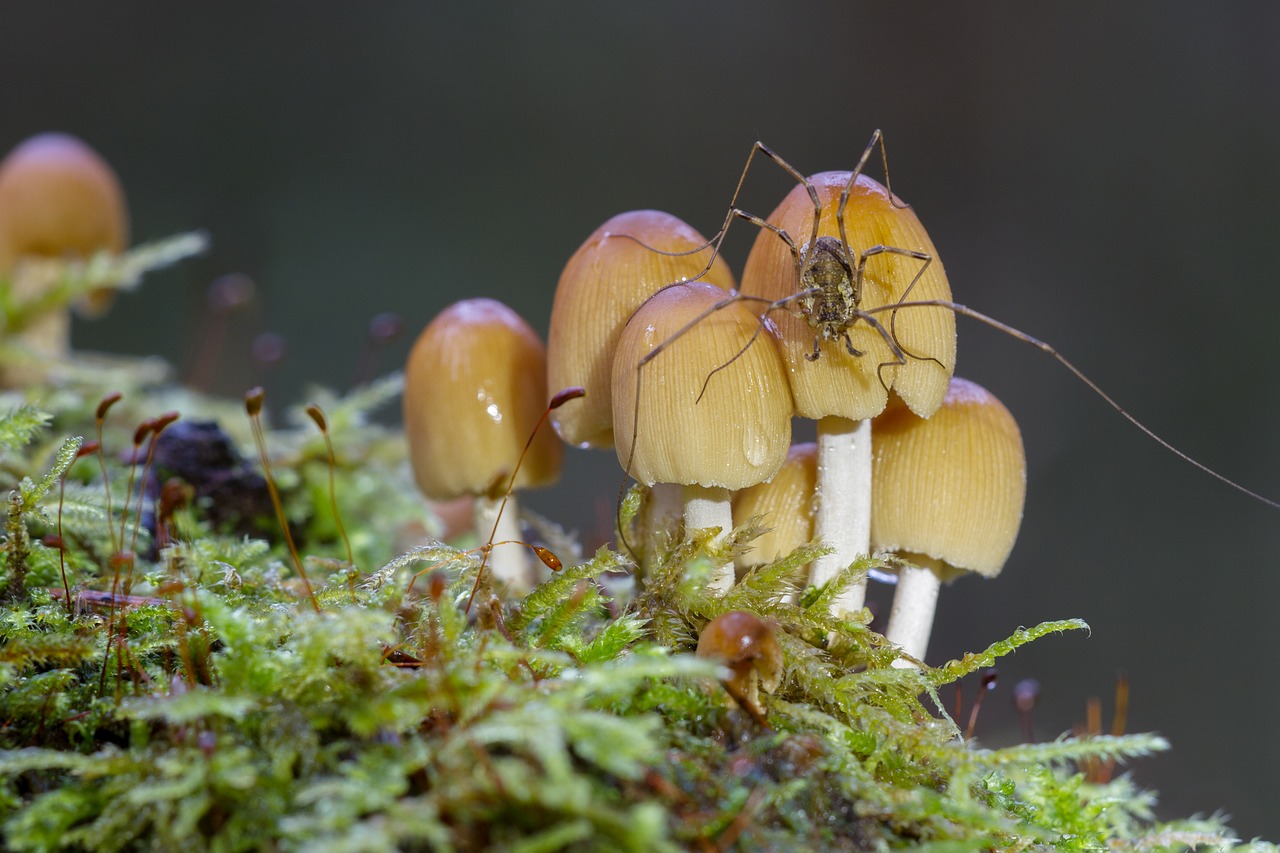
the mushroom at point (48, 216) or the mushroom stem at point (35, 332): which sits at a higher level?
the mushroom at point (48, 216)

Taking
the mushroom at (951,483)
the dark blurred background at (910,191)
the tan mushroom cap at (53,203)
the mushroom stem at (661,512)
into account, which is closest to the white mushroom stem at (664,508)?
the mushroom stem at (661,512)

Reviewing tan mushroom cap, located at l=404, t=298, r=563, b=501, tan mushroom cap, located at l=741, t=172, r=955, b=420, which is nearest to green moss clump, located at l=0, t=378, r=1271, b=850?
tan mushroom cap, located at l=741, t=172, r=955, b=420

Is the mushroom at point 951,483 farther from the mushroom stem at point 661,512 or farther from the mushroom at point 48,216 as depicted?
the mushroom at point 48,216

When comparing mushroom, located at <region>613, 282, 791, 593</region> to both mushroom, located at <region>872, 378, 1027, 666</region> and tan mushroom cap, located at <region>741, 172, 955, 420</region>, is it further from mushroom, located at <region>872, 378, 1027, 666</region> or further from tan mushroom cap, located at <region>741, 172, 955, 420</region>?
mushroom, located at <region>872, 378, 1027, 666</region>

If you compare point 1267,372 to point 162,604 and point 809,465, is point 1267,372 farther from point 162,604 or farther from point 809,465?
point 162,604

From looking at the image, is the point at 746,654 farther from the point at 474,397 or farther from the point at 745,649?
the point at 474,397


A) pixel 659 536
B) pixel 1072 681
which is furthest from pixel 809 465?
pixel 1072 681

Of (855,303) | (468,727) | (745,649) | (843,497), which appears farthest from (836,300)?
(468,727)

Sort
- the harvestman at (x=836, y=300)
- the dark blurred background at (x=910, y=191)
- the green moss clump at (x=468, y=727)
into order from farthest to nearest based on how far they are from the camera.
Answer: the dark blurred background at (x=910, y=191)
the harvestman at (x=836, y=300)
the green moss clump at (x=468, y=727)
